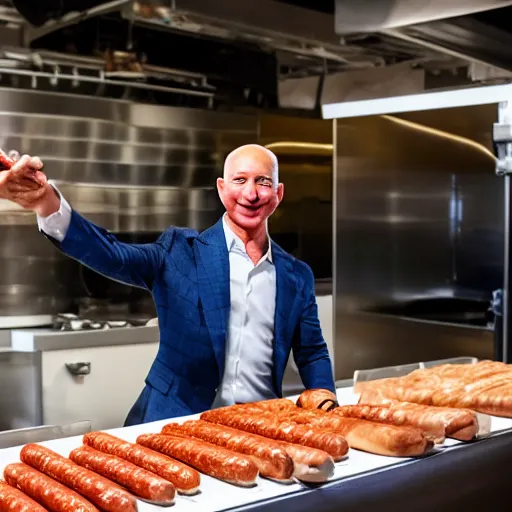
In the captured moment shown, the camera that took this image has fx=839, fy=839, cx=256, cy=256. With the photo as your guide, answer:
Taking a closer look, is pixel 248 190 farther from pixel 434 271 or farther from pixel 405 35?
pixel 434 271

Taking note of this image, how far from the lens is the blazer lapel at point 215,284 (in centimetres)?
261

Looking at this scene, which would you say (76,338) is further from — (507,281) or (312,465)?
(312,465)

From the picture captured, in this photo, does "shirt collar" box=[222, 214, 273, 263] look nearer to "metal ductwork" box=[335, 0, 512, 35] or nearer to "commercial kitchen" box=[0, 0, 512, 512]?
"commercial kitchen" box=[0, 0, 512, 512]

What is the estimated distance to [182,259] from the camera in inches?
104

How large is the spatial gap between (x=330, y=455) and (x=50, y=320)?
231cm

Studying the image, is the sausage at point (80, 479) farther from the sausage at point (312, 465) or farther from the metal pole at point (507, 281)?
the metal pole at point (507, 281)

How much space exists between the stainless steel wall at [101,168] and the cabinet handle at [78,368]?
331 millimetres

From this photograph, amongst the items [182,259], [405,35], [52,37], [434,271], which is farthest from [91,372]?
[434,271]

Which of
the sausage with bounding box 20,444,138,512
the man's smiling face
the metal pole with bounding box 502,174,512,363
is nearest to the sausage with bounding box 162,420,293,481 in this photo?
the sausage with bounding box 20,444,138,512

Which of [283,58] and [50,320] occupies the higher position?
[283,58]

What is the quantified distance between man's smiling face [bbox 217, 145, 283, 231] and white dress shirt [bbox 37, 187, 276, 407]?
0.06 meters

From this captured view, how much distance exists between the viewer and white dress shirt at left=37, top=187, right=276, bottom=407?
8.59 feet

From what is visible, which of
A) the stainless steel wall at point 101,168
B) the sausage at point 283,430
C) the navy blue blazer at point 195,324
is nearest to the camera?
the sausage at point 283,430

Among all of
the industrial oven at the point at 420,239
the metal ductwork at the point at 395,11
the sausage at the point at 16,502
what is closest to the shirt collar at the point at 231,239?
the metal ductwork at the point at 395,11
